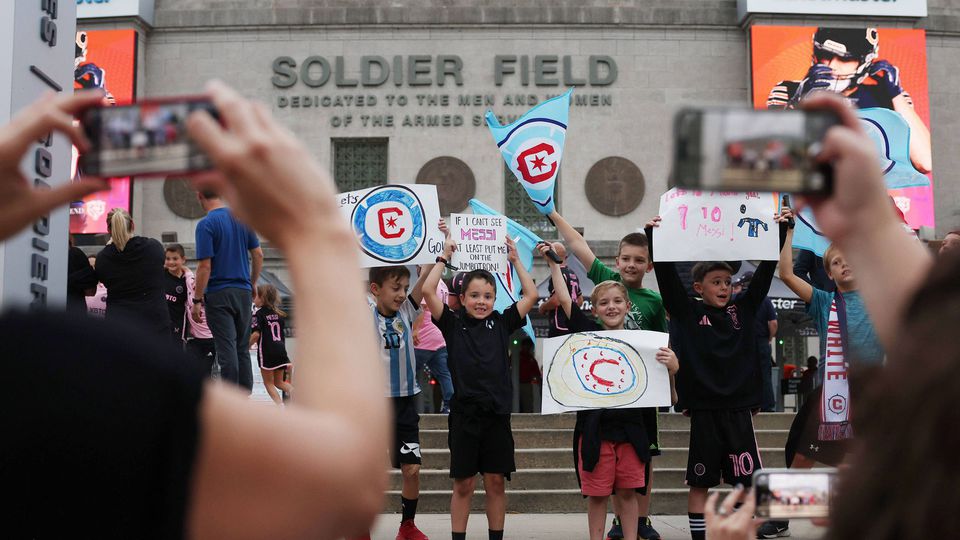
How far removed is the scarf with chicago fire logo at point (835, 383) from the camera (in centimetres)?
635

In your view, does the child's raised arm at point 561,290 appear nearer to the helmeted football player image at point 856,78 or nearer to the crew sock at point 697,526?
the crew sock at point 697,526

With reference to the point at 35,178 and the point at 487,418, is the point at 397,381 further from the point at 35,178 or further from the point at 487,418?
the point at 35,178

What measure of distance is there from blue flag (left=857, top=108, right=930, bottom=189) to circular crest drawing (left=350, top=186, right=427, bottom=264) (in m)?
3.51

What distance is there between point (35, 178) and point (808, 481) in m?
4.91

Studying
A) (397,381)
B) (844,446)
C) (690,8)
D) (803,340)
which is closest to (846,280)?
(844,446)

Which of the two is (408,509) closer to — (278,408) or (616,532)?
(616,532)

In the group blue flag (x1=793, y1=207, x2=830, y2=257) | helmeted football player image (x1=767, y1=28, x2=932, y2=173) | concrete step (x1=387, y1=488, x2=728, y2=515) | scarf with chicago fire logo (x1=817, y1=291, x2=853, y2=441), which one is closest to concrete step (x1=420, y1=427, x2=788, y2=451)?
concrete step (x1=387, y1=488, x2=728, y2=515)

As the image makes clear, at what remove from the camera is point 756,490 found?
61.9 inches

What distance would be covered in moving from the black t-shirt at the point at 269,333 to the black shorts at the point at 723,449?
6.75 meters

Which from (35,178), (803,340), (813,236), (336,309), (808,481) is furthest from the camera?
(803,340)

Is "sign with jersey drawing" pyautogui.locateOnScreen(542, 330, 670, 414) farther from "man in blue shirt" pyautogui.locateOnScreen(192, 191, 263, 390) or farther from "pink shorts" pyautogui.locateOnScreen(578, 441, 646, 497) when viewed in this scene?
"man in blue shirt" pyautogui.locateOnScreen(192, 191, 263, 390)

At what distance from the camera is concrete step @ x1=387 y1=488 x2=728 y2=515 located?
31.2 ft

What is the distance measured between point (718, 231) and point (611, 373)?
1189 mm

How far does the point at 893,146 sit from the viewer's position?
730 centimetres
